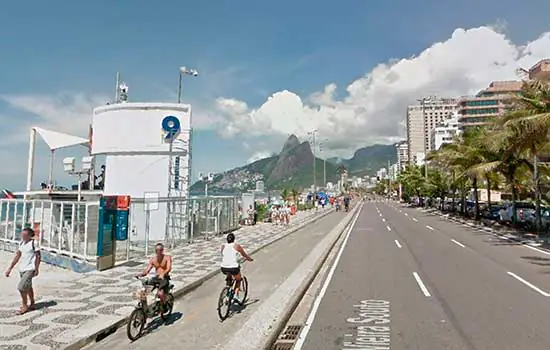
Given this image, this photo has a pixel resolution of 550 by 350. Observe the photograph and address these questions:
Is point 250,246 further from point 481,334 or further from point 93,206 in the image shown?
point 481,334

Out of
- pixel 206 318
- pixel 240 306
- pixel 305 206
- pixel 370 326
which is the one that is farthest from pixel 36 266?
pixel 305 206

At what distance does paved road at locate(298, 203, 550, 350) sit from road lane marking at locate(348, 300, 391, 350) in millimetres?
15

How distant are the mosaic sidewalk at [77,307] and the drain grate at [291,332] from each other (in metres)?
3.17

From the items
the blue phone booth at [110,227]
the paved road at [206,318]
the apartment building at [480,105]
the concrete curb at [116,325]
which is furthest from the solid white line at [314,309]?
the apartment building at [480,105]

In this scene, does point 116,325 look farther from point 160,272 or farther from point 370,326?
point 370,326

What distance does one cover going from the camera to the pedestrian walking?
29.4ft

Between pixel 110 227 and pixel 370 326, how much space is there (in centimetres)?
998

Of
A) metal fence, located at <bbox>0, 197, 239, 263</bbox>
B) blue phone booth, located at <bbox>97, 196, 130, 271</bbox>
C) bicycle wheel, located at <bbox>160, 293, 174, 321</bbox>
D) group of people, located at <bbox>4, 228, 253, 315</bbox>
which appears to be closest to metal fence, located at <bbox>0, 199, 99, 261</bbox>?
metal fence, located at <bbox>0, 197, 239, 263</bbox>

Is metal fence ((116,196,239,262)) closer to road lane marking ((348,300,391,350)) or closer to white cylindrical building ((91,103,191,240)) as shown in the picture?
white cylindrical building ((91,103,191,240))

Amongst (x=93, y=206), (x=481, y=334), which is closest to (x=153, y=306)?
(x=481, y=334)

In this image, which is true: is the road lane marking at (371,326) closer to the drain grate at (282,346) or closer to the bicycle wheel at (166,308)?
the drain grate at (282,346)

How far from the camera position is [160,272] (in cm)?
861

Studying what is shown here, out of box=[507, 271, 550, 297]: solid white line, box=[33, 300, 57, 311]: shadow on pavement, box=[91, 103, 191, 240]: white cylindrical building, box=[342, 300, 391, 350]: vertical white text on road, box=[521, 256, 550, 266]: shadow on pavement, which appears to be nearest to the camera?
box=[342, 300, 391, 350]: vertical white text on road

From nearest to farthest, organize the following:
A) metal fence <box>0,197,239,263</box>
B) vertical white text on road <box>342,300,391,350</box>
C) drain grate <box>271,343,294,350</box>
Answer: vertical white text on road <box>342,300,391,350</box> → drain grate <box>271,343,294,350</box> → metal fence <box>0,197,239,263</box>
